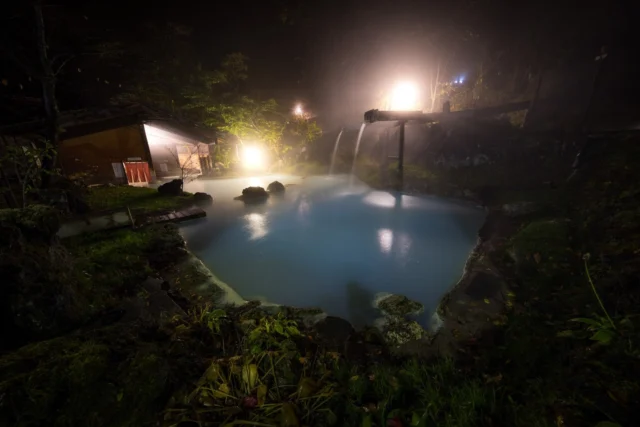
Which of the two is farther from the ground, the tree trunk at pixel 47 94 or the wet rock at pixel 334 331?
the tree trunk at pixel 47 94

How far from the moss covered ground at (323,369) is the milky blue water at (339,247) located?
1764 mm

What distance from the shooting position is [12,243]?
373 cm

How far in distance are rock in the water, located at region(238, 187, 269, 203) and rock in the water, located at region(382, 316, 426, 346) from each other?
41.0 ft

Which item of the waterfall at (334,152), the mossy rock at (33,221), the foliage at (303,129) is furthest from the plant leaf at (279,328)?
the foliage at (303,129)

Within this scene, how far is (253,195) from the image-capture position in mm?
16547

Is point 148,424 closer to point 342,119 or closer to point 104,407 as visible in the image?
point 104,407

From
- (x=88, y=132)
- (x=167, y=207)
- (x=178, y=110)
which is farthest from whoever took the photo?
(x=178, y=110)

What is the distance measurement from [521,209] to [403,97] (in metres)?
29.7

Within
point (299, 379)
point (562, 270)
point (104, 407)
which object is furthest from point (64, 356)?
point (562, 270)

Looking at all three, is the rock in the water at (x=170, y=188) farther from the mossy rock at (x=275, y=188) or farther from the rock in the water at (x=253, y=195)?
the mossy rock at (x=275, y=188)

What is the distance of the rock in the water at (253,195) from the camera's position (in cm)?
1626

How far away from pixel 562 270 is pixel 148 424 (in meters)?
Result: 8.20

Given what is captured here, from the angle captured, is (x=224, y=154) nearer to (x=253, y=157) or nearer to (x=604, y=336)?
(x=253, y=157)

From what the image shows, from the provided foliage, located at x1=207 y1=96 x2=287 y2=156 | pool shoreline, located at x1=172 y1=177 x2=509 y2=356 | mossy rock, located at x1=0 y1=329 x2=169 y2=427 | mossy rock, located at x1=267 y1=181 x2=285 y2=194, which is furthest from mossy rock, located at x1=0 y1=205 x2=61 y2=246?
foliage, located at x1=207 y1=96 x2=287 y2=156
